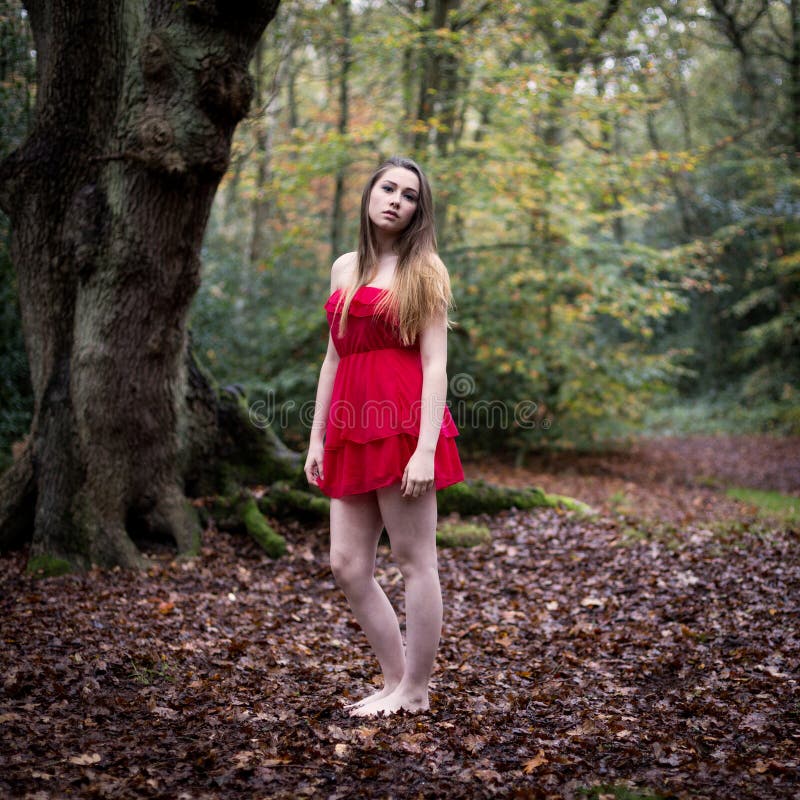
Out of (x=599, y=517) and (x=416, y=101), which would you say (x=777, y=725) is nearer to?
(x=599, y=517)

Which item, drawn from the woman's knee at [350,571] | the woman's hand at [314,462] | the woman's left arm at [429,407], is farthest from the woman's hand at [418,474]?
the woman's hand at [314,462]

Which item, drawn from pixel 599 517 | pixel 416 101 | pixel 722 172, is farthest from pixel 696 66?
pixel 599 517

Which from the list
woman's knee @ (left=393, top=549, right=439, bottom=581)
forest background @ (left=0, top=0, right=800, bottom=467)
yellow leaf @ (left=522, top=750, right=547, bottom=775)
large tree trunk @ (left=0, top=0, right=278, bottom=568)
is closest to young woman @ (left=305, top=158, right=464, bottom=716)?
woman's knee @ (left=393, top=549, right=439, bottom=581)

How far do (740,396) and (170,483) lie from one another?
57.5 ft

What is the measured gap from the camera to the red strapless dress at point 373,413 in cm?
285

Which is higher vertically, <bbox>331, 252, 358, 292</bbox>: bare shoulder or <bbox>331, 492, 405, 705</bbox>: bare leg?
<bbox>331, 252, 358, 292</bbox>: bare shoulder

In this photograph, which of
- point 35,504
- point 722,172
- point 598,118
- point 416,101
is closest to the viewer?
point 35,504

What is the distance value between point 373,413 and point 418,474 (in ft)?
0.94

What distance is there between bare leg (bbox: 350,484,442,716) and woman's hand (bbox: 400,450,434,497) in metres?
0.09

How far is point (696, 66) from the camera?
20844 millimetres

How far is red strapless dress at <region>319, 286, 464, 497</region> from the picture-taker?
2.85m

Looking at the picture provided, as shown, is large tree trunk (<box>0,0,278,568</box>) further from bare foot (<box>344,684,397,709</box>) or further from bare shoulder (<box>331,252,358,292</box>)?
bare foot (<box>344,684,397,709</box>)

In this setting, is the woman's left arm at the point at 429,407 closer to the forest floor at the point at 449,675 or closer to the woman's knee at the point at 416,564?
the woman's knee at the point at 416,564

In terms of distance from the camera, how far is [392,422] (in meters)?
2.85
